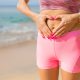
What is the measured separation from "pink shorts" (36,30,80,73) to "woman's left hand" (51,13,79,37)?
27 mm

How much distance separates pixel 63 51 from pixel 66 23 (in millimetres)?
146

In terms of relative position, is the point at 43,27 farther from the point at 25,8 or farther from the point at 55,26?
the point at 25,8

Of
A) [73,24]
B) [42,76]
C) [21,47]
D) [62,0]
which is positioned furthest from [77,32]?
[21,47]

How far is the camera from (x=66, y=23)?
4.39ft

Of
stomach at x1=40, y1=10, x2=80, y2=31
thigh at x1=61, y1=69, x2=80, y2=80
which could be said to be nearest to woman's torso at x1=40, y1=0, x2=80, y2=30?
stomach at x1=40, y1=10, x2=80, y2=31

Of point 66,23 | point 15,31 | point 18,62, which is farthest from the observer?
point 15,31

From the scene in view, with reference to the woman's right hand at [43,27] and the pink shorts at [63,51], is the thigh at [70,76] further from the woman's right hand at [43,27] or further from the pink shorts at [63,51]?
the woman's right hand at [43,27]

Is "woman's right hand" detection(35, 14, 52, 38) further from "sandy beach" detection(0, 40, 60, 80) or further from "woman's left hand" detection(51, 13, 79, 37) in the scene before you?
"sandy beach" detection(0, 40, 60, 80)

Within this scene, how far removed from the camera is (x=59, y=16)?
4.46 ft

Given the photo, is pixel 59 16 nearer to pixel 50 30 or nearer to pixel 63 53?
pixel 50 30

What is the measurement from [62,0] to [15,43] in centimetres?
346

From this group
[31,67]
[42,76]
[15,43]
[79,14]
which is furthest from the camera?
[15,43]

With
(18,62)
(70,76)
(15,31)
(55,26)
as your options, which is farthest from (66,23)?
(15,31)

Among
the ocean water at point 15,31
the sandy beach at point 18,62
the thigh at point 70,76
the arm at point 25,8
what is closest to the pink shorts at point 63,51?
the thigh at point 70,76
